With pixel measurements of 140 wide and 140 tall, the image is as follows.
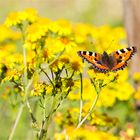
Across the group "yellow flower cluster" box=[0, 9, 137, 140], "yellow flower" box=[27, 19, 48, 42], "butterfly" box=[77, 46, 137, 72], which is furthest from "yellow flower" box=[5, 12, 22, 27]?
"butterfly" box=[77, 46, 137, 72]

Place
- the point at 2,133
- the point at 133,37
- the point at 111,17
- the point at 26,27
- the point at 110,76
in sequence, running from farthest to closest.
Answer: the point at 111,17 < the point at 133,37 < the point at 2,133 < the point at 26,27 < the point at 110,76

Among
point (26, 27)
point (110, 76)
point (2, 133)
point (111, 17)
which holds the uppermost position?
point (111, 17)

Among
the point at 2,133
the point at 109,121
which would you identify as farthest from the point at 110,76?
the point at 2,133

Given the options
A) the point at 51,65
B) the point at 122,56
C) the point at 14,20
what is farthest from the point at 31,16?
the point at 122,56

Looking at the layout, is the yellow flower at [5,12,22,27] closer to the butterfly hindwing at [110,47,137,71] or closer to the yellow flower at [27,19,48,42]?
the yellow flower at [27,19,48,42]

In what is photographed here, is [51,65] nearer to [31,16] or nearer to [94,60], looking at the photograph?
[94,60]

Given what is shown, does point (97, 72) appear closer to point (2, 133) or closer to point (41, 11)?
point (2, 133)

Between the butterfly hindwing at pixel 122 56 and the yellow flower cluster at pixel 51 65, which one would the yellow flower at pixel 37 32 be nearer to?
→ the yellow flower cluster at pixel 51 65
